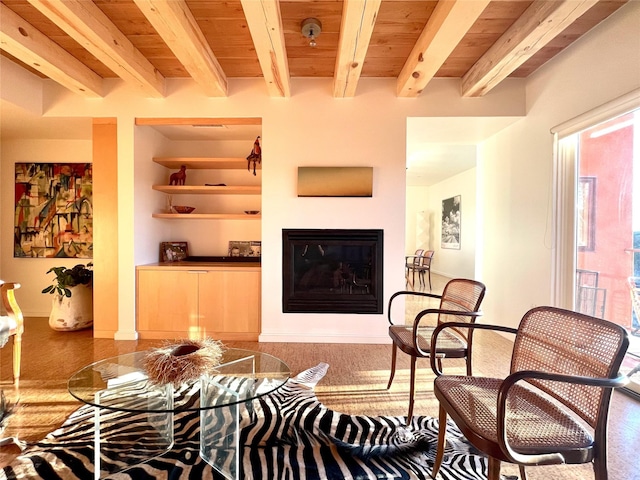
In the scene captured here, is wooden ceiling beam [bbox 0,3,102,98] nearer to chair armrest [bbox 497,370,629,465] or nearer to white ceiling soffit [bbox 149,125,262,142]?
white ceiling soffit [bbox 149,125,262,142]

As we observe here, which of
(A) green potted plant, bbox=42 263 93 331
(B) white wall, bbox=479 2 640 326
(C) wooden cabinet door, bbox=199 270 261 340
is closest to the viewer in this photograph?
(B) white wall, bbox=479 2 640 326

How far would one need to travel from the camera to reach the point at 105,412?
1.84 metres

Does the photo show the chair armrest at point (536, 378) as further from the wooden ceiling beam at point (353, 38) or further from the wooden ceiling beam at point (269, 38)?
the wooden ceiling beam at point (269, 38)

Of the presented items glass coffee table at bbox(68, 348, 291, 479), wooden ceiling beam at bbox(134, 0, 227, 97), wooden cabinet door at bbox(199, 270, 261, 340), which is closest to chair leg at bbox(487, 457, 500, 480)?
glass coffee table at bbox(68, 348, 291, 479)

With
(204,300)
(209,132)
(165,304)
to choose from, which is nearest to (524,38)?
(209,132)

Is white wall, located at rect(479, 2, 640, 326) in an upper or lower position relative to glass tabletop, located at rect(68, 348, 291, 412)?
upper

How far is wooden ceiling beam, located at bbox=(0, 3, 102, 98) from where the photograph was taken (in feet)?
7.36

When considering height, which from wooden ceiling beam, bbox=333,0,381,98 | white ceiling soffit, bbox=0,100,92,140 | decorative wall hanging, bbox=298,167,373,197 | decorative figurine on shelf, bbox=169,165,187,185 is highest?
wooden ceiling beam, bbox=333,0,381,98

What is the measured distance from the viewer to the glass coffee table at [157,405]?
136 centimetres

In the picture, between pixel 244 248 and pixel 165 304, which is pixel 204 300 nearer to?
pixel 165 304

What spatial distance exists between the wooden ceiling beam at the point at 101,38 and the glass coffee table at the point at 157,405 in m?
2.22

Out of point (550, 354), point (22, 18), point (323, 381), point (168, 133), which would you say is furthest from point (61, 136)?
point (550, 354)

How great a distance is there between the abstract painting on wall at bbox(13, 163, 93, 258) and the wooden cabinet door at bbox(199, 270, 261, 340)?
6.67 ft

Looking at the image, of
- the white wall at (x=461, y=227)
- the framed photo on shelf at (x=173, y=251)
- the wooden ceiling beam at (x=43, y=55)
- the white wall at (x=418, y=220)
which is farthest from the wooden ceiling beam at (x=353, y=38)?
the white wall at (x=418, y=220)
